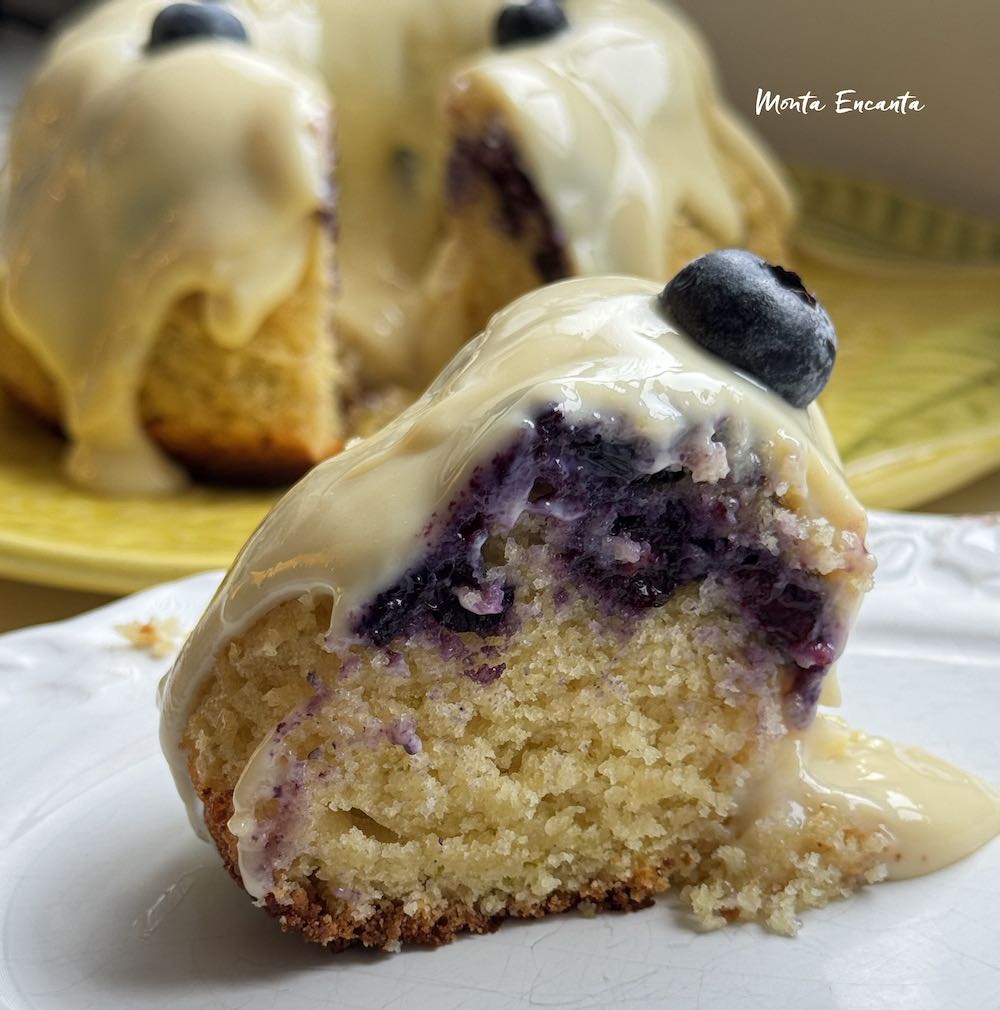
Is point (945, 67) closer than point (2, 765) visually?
No

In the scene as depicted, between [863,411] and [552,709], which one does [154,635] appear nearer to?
[552,709]

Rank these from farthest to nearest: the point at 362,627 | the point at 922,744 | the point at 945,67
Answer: the point at 945,67 → the point at 922,744 → the point at 362,627

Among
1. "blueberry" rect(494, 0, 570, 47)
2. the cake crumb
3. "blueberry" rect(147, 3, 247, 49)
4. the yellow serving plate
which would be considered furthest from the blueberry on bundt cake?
"blueberry" rect(494, 0, 570, 47)

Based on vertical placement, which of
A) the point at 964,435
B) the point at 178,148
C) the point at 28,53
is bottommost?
the point at 28,53

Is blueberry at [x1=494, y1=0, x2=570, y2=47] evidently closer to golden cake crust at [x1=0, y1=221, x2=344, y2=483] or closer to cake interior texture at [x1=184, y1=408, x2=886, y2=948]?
golden cake crust at [x1=0, y1=221, x2=344, y2=483]

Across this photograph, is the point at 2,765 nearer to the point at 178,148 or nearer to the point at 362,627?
the point at 362,627

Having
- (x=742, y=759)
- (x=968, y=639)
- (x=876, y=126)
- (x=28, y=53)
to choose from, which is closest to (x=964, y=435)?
(x=968, y=639)

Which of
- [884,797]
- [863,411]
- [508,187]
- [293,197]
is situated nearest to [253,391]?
[293,197]
